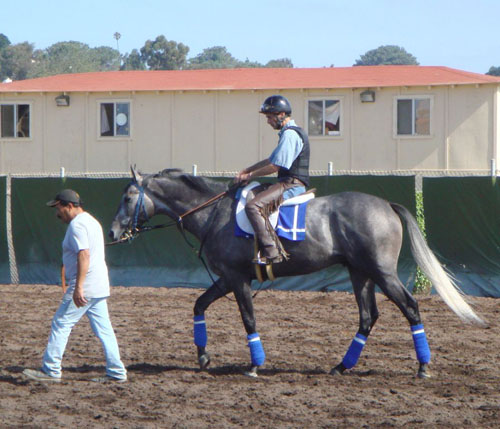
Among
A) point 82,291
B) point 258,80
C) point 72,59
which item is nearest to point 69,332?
point 82,291

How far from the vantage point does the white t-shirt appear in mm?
7699

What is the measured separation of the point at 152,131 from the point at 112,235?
2267cm

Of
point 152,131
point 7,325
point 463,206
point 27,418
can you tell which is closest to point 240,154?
point 152,131

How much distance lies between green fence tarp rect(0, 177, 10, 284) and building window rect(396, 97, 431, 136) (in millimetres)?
16450

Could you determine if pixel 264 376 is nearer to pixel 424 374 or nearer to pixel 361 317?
pixel 361 317

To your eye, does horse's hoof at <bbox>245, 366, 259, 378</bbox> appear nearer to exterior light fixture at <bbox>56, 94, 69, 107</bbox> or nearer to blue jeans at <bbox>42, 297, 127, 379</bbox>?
blue jeans at <bbox>42, 297, 127, 379</bbox>

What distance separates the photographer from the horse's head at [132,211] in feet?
→ 29.7

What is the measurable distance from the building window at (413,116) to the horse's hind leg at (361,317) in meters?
21.9

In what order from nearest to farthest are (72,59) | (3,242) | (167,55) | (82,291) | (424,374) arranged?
1. (82,291)
2. (424,374)
3. (3,242)
4. (167,55)
5. (72,59)

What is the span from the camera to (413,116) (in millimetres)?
29953

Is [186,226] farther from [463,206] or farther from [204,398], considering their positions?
[463,206]

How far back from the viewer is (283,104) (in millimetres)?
8469

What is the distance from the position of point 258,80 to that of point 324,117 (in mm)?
3389

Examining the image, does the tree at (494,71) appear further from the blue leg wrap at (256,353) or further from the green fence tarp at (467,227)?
the blue leg wrap at (256,353)
